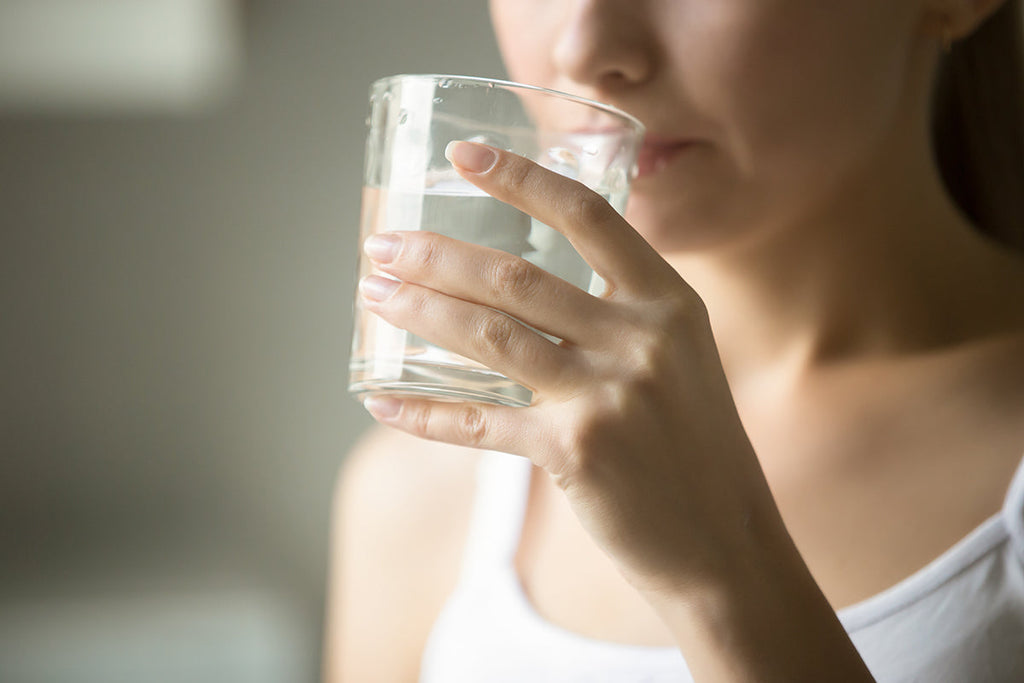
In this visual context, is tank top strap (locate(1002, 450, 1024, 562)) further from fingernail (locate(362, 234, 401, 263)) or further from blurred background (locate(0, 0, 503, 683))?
blurred background (locate(0, 0, 503, 683))

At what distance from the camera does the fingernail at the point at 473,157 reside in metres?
0.47

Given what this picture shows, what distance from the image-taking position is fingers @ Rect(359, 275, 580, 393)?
475 mm

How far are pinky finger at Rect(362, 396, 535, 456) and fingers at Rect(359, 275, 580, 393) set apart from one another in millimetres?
26

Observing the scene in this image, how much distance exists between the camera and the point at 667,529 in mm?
510

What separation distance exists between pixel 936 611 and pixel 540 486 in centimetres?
39

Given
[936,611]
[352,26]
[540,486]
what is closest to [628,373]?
[936,611]

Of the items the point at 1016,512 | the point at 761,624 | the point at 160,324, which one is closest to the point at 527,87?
the point at 761,624

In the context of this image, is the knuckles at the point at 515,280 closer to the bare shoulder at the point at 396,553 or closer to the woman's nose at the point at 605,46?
the woman's nose at the point at 605,46

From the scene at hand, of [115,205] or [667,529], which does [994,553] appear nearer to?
[667,529]

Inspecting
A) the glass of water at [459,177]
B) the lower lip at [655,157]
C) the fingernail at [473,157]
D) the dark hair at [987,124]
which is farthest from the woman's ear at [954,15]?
the fingernail at [473,157]

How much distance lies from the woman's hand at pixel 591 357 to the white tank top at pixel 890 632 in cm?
23

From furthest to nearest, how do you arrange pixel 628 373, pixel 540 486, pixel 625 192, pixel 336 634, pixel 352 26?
pixel 352 26 < pixel 336 634 < pixel 540 486 < pixel 625 192 < pixel 628 373

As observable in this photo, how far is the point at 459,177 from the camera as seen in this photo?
0.51 meters

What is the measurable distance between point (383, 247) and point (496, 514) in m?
0.48
